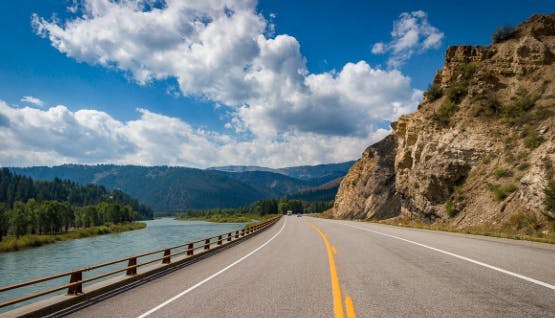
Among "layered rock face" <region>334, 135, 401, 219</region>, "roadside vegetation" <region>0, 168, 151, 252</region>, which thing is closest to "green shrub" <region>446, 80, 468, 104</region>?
"layered rock face" <region>334, 135, 401, 219</region>

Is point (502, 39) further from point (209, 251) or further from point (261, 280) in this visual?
point (261, 280)

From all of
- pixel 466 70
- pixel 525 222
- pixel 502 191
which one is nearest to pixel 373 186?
pixel 466 70

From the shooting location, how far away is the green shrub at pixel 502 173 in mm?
25458

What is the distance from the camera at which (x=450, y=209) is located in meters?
30.5

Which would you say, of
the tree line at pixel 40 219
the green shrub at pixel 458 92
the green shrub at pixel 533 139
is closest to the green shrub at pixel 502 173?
the green shrub at pixel 533 139

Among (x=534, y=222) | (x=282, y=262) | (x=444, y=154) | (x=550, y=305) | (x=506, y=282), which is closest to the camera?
(x=550, y=305)

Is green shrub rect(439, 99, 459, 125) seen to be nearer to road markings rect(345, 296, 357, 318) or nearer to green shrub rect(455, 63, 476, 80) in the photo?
green shrub rect(455, 63, 476, 80)

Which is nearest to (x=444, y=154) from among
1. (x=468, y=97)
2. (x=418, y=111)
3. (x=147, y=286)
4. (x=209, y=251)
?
(x=468, y=97)

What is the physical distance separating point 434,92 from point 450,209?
17765mm

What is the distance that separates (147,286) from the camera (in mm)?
9367

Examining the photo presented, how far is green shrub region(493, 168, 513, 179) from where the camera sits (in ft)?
83.5

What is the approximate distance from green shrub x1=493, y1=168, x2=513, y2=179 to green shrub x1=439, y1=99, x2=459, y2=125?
11.0m

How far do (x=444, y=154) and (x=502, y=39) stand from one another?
1697 cm

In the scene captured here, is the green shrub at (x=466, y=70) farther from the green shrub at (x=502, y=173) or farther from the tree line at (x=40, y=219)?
the tree line at (x=40, y=219)
